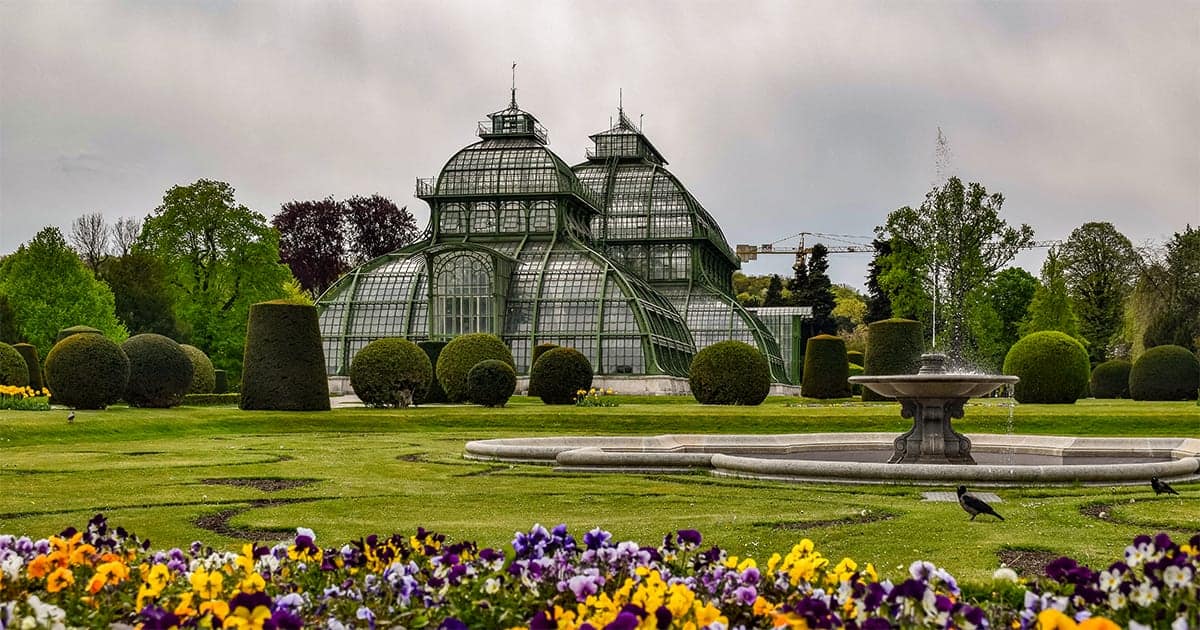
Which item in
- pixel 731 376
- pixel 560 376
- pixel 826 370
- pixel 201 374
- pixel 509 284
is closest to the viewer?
pixel 731 376

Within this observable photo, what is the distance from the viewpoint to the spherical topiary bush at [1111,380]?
159 ft

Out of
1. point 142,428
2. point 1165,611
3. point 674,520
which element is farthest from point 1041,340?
point 1165,611

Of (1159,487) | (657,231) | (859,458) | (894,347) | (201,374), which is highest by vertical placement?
(657,231)

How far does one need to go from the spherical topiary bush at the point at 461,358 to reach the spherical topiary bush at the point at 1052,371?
56.2 ft

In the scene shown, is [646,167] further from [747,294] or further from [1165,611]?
[1165,611]

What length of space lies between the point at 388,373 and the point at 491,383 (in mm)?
3165

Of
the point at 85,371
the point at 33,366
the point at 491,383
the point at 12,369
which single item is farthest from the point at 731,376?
the point at 33,366

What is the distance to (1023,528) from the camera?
35.4ft

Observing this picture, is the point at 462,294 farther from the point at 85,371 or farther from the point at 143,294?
the point at 85,371

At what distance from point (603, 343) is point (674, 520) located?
130ft

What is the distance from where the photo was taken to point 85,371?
27844mm

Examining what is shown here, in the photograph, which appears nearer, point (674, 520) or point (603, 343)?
point (674, 520)

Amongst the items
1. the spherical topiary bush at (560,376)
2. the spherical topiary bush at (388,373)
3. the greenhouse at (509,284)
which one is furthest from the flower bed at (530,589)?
the greenhouse at (509,284)

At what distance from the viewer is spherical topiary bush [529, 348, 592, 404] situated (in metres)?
36.3
